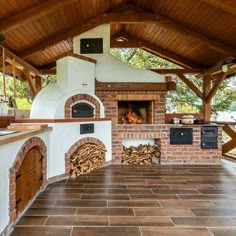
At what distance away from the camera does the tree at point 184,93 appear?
33.9 ft

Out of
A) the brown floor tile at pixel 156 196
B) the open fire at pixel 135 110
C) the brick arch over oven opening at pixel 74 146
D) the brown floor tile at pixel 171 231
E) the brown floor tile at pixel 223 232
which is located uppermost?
the open fire at pixel 135 110

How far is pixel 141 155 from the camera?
568cm

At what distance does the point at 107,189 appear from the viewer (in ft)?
12.0

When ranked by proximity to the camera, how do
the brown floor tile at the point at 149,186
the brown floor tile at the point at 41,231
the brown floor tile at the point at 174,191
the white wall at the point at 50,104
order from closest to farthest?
the brown floor tile at the point at 41,231
the brown floor tile at the point at 174,191
the brown floor tile at the point at 149,186
the white wall at the point at 50,104

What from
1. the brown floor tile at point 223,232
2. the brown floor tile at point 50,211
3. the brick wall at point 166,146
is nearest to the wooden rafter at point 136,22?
the brick wall at point 166,146

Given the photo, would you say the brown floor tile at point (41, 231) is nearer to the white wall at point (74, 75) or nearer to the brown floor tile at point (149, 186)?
the brown floor tile at point (149, 186)

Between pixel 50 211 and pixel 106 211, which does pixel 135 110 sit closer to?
pixel 106 211

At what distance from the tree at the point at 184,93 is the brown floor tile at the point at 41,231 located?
9.35 metres

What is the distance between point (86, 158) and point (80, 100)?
1181mm

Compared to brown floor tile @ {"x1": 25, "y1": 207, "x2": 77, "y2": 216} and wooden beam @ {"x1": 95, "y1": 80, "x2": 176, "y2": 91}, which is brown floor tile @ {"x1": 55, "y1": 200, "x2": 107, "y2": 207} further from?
wooden beam @ {"x1": 95, "y1": 80, "x2": 176, "y2": 91}

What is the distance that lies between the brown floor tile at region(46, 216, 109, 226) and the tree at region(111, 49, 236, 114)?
8.98 metres

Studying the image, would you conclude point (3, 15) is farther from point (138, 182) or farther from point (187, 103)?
point (187, 103)

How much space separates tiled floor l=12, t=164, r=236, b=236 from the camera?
2404mm

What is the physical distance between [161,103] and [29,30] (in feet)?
11.6
